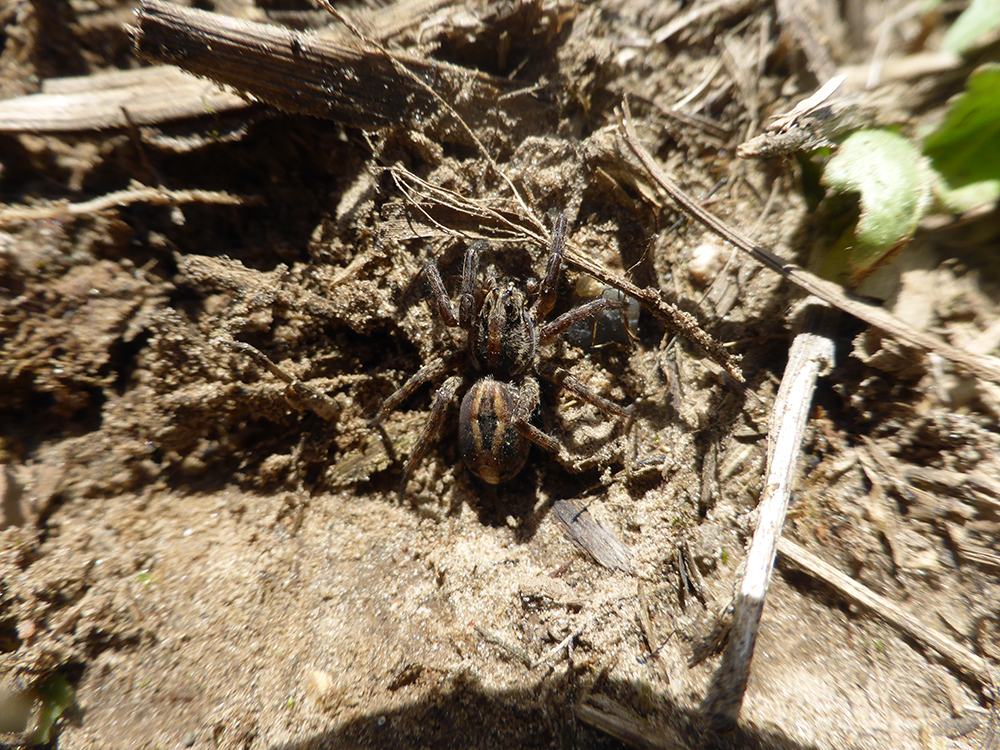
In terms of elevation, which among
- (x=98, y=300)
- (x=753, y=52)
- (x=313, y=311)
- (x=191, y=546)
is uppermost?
(x=753, y=52)

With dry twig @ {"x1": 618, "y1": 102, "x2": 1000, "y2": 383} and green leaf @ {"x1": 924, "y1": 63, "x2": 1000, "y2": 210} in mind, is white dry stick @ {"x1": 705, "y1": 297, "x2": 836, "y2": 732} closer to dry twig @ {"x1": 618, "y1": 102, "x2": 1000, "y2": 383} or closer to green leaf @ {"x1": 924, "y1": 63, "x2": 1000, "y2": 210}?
dry twig @ {"x1": 618, "y1": 102, "x2": 1000, "y2": 383}

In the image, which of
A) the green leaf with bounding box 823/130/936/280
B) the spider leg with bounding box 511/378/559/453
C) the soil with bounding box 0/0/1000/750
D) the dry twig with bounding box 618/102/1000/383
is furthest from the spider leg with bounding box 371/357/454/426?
the green leaf with bounding box 823/130/936/280

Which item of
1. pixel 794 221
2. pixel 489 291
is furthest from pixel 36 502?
pixel 794 221

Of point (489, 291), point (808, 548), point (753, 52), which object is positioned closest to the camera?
point (808, 548)

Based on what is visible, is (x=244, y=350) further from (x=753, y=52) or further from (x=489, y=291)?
(x=753, y=52)

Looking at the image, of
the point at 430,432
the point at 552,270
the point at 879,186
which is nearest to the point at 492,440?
the point at 430,432

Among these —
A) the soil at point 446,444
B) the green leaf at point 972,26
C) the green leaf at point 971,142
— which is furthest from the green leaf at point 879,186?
the green leaf at point 972,26

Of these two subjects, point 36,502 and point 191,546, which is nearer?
point 36,502

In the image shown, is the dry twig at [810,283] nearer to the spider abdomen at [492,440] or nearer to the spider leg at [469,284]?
the spider leg at [469,284]
